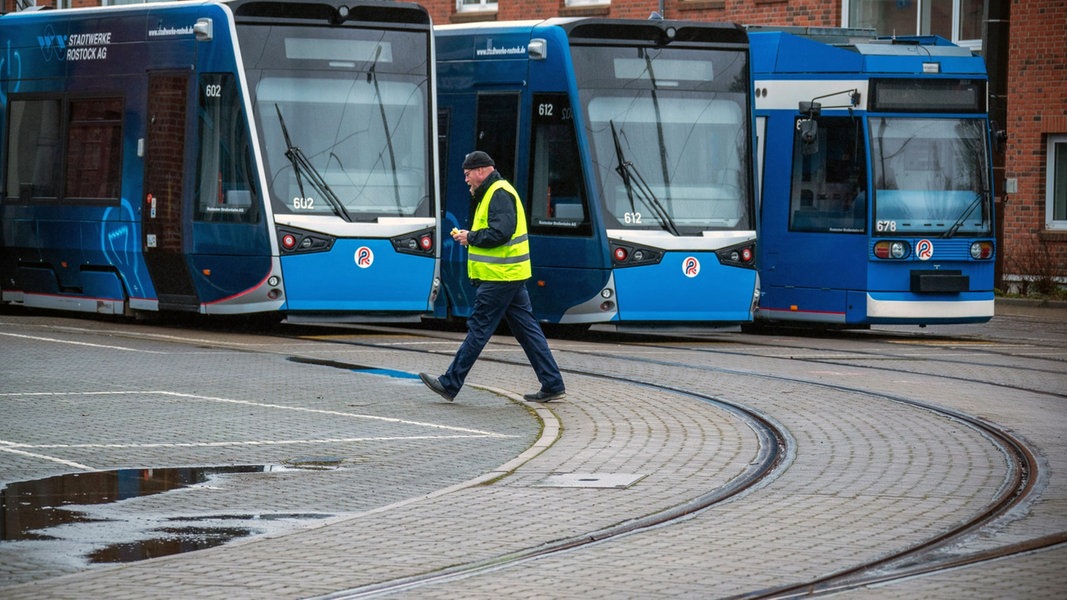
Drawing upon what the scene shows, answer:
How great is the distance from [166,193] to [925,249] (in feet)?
24.9

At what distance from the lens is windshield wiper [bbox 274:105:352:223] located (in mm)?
17359

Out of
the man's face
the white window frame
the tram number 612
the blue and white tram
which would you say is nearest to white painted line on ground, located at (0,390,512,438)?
the man's face

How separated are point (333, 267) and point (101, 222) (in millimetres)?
3108

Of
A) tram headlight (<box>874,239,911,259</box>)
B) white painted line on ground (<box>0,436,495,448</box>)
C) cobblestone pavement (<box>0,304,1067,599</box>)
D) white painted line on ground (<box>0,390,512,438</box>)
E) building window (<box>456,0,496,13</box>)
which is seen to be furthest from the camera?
building window (<box>456,0,496,13</box>)

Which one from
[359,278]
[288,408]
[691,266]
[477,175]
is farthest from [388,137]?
[288,408]

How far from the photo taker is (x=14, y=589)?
21.0 feet

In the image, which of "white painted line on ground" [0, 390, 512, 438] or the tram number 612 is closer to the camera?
"white painted line on ground" [0, 390, 512, 438]

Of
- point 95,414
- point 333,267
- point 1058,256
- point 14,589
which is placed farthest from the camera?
point 1058,256

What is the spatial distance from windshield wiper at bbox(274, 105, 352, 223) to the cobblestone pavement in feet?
4.47

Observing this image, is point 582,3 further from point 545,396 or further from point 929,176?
point 545,396

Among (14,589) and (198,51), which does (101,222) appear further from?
(14,589)

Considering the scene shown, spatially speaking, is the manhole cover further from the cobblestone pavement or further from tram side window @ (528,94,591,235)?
tram side window @ (528,94,591,235)

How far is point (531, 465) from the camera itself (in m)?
9.64

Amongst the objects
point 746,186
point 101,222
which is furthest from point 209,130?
point 746,186
